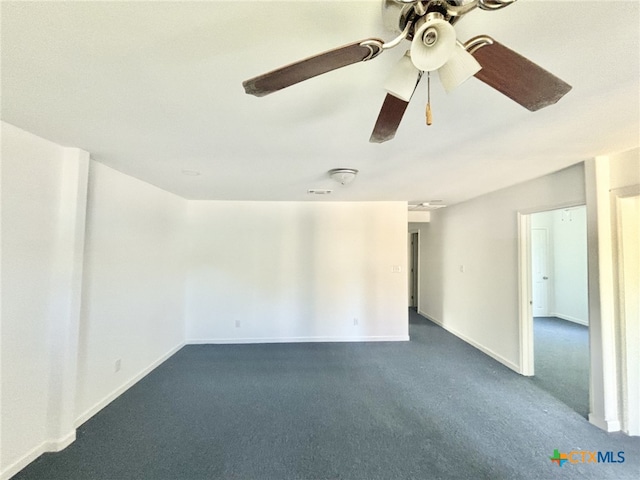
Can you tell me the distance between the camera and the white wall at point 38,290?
181 cm

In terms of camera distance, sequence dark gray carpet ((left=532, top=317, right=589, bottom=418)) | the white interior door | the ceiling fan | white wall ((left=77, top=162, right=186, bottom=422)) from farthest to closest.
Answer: the white interior door → dark gray carpet ((left=532, top=317, right=589, bottom=418)) → white wall ((left=77, top=162, right=186, bottom=422)) → the ceiling fan

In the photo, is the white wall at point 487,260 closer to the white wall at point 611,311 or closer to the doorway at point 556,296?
the doorway at point 556,296

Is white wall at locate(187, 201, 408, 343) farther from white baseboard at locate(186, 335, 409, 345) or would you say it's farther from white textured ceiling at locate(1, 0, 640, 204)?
white textured ceiling at locate(1, 0, 640, 204)

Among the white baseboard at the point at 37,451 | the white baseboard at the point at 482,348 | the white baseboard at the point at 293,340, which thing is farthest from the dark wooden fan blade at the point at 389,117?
the white baseboard at the point at 293,340

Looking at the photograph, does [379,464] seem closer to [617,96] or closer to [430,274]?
[617,96]

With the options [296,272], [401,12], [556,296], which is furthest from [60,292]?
[556,296]

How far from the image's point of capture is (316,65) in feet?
2.83

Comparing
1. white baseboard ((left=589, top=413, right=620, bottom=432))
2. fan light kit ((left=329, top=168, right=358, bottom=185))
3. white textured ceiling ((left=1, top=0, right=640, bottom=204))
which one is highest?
white textured ceiling ((left=1, top=0, right=640, bottom=204))

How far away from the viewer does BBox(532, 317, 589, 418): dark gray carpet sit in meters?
2.85

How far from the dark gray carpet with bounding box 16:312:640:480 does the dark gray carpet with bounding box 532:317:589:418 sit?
0.72 feet

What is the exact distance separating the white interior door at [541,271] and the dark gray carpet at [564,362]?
58 cm

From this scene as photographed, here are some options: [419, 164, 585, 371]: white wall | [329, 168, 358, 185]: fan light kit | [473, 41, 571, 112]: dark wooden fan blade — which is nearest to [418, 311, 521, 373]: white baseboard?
[419, 164, 585, 371]: white wall

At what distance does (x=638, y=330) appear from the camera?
2.23 meters

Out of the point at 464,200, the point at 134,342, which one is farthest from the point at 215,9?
the point at 464,200
